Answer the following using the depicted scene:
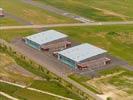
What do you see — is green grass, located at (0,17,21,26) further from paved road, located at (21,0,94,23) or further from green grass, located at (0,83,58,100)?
green grass, located at (0,83,58,100)

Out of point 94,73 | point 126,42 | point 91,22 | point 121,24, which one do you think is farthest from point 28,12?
point 94,73

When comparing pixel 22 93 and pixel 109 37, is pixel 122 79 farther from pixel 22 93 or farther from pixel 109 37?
pixel 109 37

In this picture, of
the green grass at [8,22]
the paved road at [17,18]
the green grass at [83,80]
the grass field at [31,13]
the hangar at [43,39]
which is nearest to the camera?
the green grass at [83,80]

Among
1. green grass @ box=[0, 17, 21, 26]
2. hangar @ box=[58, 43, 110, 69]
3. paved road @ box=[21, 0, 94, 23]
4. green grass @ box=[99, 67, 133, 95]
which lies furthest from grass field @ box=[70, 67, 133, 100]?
green grass @ box=[0, 17, 21, 26]

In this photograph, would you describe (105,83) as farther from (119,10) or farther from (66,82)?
(119,10)

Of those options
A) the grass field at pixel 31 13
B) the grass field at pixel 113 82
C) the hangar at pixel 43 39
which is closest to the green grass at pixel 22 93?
the grass field at pixel 113 82

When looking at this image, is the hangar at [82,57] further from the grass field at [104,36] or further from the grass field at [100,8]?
the grass field at [100,8]
